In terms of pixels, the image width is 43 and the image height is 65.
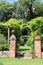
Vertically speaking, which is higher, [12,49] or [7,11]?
[7,11]

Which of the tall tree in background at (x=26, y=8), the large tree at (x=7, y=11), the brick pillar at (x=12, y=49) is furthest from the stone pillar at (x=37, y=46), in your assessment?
the large tree at (x=7, y=11)

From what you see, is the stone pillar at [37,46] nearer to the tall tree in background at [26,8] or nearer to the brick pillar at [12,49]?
the brick pillar at [12,49]

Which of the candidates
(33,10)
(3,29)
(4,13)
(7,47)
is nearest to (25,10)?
(33,10)

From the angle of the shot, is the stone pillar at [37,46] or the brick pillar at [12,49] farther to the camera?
the brick pillar at [12,49]

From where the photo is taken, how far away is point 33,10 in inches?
2413

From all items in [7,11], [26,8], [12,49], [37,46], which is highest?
[26,8]

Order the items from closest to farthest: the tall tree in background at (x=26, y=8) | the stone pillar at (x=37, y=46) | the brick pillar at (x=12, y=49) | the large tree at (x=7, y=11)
A: the stone pillar at (x=37, y=46)
the brick pillar at (x=12, y=49)
the tall tree in background at (x=26, y=8)
the large tree at (x=7, y=11)

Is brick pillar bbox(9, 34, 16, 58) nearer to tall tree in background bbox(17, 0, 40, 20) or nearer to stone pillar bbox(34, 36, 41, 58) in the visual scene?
stone pillar bbox(34, 36, 41, 58)

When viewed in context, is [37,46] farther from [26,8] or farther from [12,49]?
[26,8]

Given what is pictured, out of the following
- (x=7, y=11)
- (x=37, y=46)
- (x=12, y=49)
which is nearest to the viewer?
(x=37, y=46)

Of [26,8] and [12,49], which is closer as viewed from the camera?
[12,49]

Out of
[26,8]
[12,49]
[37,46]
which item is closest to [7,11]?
[26,8]

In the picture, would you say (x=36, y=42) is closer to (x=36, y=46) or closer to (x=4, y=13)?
(x=36, y=46)

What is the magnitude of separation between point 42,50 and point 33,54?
1047 mm
